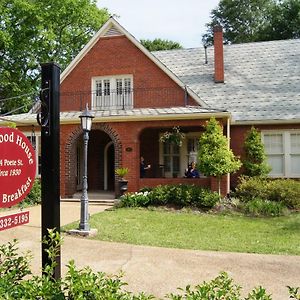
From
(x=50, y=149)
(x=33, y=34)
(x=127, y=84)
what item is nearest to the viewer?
(x=50, y=149)

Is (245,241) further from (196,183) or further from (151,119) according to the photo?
(151,119)

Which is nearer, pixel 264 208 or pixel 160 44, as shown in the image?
pixel 264 208

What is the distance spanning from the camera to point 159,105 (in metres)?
18.5

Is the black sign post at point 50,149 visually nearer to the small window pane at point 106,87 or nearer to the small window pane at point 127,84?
the small window pane at point 127,84

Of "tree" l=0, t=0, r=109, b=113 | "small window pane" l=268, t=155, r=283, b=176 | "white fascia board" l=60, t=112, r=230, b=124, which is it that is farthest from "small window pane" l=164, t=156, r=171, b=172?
"tree" l=0, t=0, r=109, b=113

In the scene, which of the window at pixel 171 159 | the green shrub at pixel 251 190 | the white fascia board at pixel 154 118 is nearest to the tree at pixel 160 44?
the window at pixel 171 159

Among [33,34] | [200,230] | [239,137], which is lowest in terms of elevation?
[200,230]

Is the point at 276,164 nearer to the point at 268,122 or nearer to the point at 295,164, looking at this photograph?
the point at 295,164

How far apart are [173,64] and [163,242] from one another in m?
14.9

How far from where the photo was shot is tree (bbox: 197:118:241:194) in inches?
568

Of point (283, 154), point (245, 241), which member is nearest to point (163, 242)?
point (245, 241)

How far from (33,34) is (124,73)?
62.0 ft

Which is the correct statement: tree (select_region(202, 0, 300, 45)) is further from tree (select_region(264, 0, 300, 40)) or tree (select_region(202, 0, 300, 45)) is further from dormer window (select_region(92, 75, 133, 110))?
dormer window (select_region(92, 75, 133, 110))

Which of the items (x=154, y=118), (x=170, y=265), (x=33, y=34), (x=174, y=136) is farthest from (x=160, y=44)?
(x=170, y=265)
